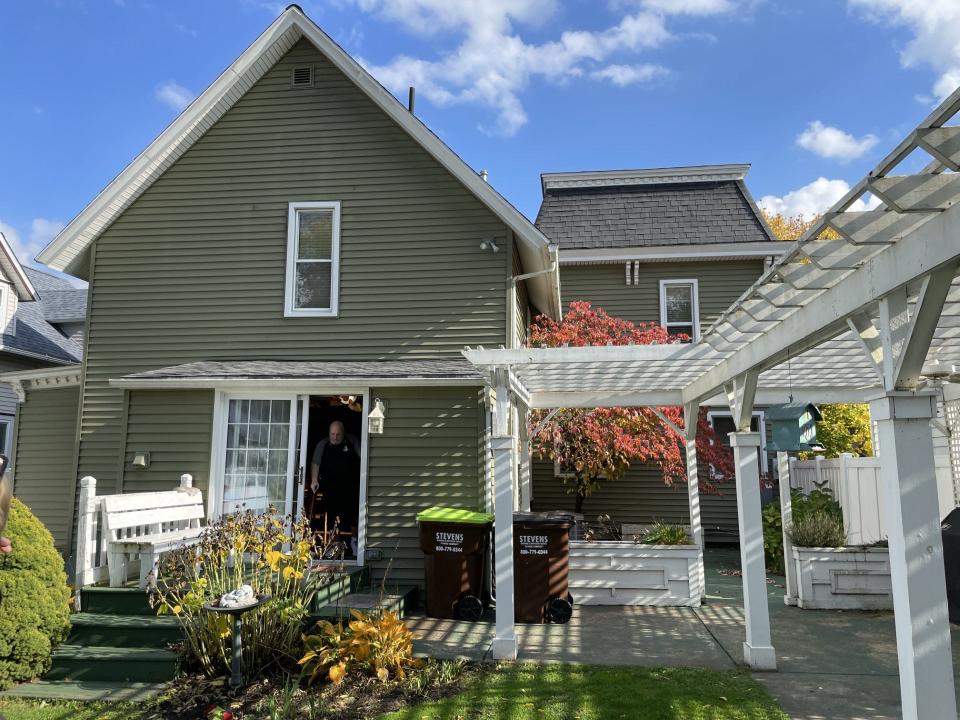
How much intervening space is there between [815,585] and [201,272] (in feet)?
28.2

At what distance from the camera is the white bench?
6.58 m

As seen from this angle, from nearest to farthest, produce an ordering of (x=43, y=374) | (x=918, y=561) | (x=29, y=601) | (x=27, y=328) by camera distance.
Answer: (x=918, y=561) → (x=29, y=601) → (x=43, y=374) → (x=27, y=328)

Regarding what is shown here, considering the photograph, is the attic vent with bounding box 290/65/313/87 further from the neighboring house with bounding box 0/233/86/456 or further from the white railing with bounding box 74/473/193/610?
the neighboring house with bounding box 0/233/86/456

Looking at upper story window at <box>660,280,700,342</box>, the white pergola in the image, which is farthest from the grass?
upper story window at <box>660,280,700,342</box>

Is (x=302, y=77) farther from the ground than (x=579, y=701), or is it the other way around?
(x=302, y=77)

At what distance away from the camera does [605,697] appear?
4766 millimetres

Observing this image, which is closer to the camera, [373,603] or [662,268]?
[373,603]

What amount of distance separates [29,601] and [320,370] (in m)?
3.62

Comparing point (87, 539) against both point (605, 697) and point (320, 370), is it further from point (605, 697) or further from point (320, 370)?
point (605, 697)

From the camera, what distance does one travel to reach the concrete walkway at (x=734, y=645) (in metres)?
4.91

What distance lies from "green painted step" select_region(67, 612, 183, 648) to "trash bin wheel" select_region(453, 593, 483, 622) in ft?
8.61

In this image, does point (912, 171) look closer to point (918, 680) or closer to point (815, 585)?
point (918, 680)

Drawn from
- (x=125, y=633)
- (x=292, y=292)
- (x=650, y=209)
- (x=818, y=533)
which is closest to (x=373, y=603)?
(x=125, y=633)

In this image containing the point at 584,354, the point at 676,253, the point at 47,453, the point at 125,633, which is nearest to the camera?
the point at 584,354
